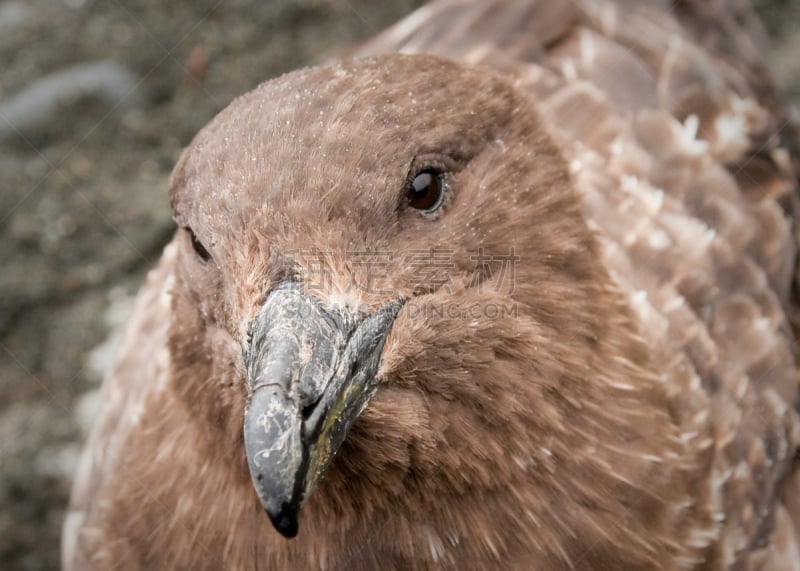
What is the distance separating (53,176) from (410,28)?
77.3 inches

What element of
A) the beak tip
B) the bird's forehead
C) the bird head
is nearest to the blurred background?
the bird head

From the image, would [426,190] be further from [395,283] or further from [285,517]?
[285,517]

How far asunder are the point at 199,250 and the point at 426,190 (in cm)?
53

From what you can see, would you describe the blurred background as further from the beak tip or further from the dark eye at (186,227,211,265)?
the beak tip

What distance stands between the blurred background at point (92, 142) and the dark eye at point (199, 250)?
2.16m

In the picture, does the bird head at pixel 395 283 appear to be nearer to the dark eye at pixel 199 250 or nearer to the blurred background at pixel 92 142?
the dark eye at pixel 199 250

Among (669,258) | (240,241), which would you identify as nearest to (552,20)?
(669,258)

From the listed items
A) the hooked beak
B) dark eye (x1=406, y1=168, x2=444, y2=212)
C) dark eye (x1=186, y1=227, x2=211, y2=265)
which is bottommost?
the hooked beak

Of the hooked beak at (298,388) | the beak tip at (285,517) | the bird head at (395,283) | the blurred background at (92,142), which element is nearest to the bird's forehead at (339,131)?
the bird head at (395,283)

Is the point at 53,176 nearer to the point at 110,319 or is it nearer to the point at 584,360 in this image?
the point at 110,319

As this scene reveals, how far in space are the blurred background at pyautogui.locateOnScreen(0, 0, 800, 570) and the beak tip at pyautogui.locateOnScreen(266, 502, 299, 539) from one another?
2.50 meters

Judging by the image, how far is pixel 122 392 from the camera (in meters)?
3.38

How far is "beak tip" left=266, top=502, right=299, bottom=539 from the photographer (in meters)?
1.83

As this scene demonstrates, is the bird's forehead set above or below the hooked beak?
above
